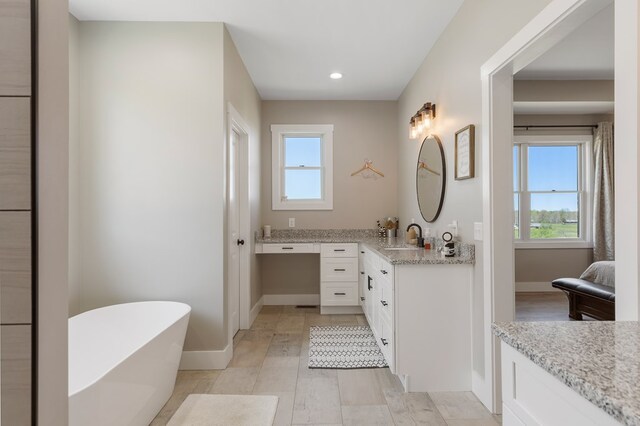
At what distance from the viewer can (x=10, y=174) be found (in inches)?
30.1

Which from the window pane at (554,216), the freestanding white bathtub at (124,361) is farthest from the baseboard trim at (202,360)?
the window pane at (554,216)

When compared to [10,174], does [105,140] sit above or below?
above

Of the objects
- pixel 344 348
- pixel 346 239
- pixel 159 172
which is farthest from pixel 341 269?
pixel 159 172

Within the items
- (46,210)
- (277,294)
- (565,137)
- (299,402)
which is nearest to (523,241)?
(565,137)

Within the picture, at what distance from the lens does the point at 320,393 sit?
2.44m

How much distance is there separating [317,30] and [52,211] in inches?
106

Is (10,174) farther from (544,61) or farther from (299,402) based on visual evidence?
(544,61)

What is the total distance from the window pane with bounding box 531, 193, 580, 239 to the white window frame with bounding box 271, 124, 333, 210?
3.10 meters

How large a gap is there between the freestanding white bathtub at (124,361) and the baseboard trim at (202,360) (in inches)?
15.8

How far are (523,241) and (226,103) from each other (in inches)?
181

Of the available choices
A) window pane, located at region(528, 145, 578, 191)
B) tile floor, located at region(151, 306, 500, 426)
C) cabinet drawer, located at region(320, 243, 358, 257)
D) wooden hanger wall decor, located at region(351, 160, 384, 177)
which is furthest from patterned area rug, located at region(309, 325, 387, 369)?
window pane, located at region(528, 145, 578, 191)

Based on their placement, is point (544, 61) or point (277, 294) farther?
point (277, 294)

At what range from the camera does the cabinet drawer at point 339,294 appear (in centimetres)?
432

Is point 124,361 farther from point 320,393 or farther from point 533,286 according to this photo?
point 533,286
